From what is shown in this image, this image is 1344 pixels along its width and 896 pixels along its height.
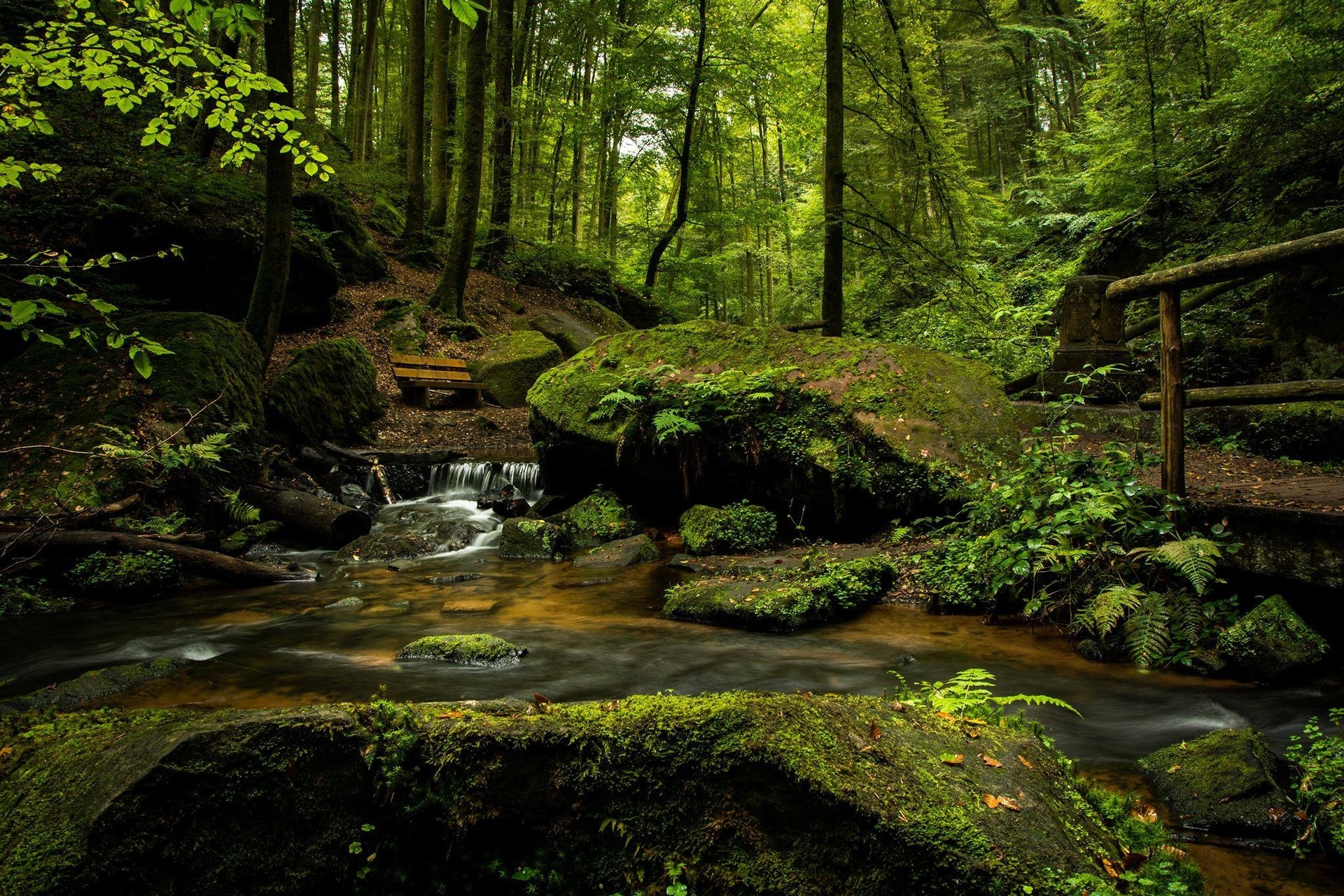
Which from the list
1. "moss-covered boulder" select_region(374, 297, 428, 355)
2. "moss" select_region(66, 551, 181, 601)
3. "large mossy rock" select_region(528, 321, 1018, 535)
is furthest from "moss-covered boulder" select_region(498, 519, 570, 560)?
"moss-covered boulder" select_region(374, 297, 428, 355)

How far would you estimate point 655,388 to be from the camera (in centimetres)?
880

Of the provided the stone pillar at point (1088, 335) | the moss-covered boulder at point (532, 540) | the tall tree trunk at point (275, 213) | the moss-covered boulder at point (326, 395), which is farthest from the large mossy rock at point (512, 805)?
the tall tree trunk at point (275, 213)

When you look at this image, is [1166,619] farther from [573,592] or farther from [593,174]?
[593,174]

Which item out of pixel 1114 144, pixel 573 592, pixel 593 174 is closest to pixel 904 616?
pixel 573 592

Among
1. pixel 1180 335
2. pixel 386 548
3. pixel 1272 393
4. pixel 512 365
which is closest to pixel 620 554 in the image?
pixel 386 548

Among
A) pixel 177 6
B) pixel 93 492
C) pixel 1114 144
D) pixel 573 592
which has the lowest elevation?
pixel 573 592

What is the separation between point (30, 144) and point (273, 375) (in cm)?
545

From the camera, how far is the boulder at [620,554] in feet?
25.9

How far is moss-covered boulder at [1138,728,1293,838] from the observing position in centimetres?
263

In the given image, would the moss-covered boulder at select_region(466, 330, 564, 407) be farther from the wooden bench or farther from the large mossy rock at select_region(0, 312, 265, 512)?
the large mossy rock at select_region(0, 312, 265, 512)

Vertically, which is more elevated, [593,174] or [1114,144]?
[593,174]

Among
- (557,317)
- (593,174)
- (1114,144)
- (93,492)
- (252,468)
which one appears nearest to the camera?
(93,492)

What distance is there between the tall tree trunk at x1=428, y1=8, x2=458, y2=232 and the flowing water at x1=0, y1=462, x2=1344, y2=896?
16619mm

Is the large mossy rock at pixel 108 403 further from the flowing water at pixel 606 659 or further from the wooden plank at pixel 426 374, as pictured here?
the wooden plank at pixel 426 374
